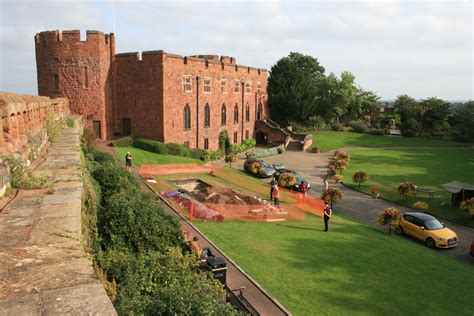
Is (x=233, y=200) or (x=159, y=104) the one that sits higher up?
(x=159, y=104)

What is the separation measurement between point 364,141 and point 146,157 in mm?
35314

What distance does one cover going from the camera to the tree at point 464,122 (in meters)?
56.4

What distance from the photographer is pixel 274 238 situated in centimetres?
1572

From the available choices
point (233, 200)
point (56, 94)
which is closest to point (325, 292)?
point (233, 200)

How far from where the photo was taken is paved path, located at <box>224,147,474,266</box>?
18177mm

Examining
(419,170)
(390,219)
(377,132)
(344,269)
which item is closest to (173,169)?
(390,219)

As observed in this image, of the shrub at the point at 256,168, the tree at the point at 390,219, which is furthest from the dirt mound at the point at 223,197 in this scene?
the shrub at the point at 256,168

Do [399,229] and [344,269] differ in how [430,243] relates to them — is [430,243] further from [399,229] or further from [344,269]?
[344,269]

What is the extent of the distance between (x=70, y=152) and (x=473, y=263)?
54.7 feet

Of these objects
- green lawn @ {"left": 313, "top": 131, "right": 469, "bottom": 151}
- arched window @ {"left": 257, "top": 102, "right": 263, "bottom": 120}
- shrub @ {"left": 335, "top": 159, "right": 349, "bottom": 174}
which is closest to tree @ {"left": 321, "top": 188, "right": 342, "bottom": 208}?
shrub @ {"left": 335, "top": 159, "right": 349, "bottom": 174}

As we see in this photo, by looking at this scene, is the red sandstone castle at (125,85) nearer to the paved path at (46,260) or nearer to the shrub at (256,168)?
the shrub at (256,168)

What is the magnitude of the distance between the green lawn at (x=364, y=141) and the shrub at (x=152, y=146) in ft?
77.0

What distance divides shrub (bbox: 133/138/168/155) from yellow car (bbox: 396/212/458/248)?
2109 centimetres

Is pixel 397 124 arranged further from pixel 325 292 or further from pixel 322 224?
pixel 325 292
